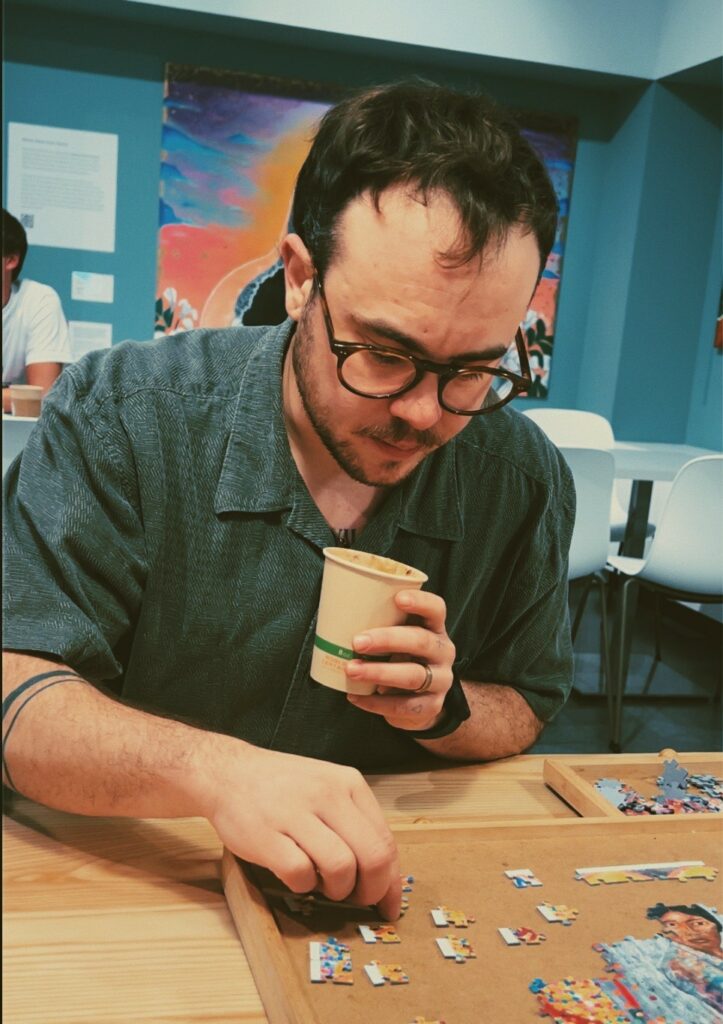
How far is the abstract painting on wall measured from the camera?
493 centimetres

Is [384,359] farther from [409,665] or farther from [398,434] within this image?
[409,665]

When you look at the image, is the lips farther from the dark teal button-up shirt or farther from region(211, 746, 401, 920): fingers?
region(211, 746, 401, 920): fingers

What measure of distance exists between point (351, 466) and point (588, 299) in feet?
15.8

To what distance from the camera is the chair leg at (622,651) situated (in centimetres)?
321

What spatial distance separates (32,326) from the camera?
13.0ft

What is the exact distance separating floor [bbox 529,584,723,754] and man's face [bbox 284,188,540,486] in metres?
2.15

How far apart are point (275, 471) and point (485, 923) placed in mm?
583

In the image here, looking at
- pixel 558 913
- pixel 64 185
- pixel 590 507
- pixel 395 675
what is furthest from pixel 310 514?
pixel 64 185

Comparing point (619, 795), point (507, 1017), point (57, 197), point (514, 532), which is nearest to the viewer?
point (507, 1017)

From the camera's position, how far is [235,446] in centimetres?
115

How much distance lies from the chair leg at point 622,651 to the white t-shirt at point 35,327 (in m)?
2.53

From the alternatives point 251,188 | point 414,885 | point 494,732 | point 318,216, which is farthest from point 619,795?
point 251,188

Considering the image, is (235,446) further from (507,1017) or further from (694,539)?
(694,539)

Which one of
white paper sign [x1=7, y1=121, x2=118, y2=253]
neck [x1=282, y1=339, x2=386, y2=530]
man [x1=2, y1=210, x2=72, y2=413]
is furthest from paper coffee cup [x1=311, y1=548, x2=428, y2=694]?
white paper sign [x1=7, y1=121, x2=118, y2=253]
